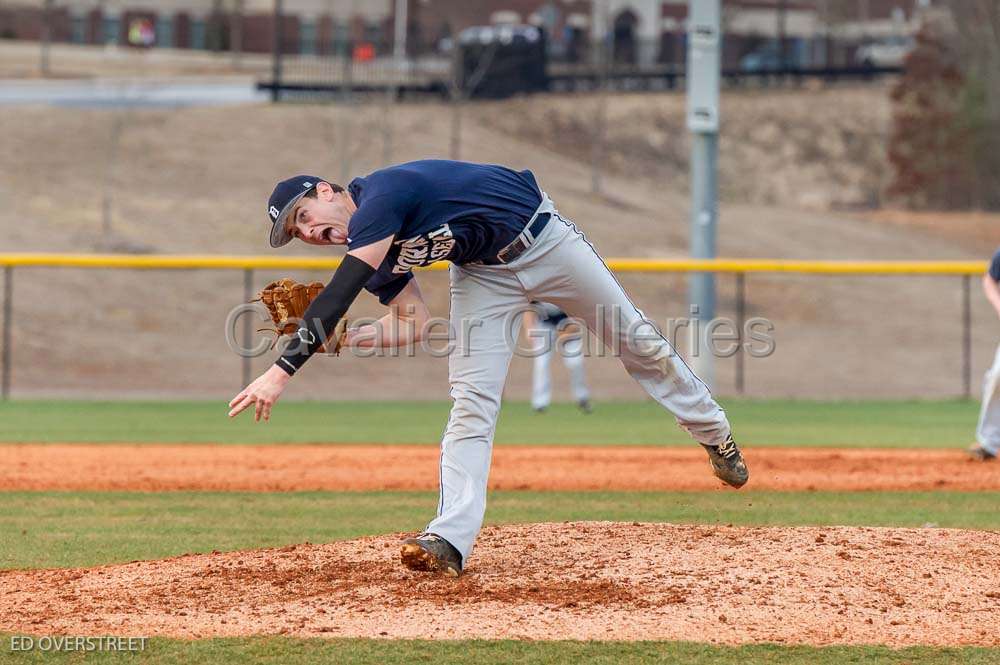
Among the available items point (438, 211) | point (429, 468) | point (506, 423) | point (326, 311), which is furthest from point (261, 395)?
point (506, 423)

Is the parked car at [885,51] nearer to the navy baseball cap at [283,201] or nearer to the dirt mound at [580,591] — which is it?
the dirt mound at [580,591]

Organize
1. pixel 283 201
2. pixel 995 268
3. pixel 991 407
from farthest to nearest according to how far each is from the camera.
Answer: pixel 991 407
pixel 995 268
pixel 283 201

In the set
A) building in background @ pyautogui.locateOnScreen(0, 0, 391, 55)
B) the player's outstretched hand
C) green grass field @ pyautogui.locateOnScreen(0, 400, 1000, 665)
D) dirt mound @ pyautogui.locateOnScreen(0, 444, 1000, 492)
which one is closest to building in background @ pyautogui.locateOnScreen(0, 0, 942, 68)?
building in background @ pyautogui.locateOnScreen(0, 0, 391, 55)

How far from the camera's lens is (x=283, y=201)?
5.14 metres

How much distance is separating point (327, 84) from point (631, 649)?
3724cm

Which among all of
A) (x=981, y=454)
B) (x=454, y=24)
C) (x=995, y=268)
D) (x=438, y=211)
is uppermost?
(x=454, y=24)

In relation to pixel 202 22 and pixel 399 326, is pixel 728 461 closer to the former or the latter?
pixel 399 326

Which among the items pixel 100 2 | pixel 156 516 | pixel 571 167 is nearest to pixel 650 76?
pixel 571 167

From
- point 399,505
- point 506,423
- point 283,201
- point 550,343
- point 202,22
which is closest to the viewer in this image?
point 283,201

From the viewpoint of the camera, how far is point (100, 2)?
56.6 m

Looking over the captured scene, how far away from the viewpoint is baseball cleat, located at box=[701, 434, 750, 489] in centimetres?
598

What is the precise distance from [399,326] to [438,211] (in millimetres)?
744

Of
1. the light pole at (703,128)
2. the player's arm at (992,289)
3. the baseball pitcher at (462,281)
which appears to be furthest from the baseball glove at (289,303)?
the light pole at (703,128)

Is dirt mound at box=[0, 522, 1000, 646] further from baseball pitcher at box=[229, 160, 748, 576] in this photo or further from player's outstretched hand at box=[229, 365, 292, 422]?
player's outstretched hand at box=[229, 365, 292, 422]
